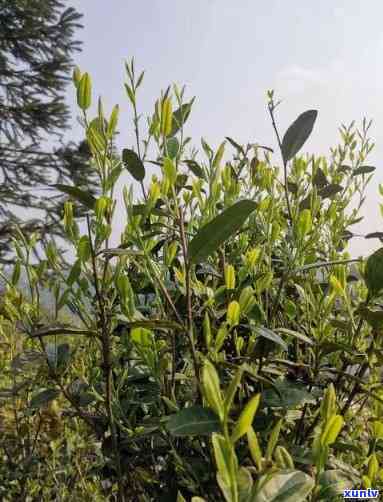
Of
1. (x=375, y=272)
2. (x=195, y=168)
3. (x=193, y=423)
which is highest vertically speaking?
(x=195, y=168)

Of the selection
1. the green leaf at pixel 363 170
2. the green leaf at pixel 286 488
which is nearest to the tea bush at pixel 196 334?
the green leaf at pixel 286 488

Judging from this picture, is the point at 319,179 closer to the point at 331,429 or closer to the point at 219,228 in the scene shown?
the point at 219,228

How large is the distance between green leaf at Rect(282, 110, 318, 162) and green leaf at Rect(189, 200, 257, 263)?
319 millimetres

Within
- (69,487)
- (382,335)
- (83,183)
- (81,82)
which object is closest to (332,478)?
(382,335)

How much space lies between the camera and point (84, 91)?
0.58m

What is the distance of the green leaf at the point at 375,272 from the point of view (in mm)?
611

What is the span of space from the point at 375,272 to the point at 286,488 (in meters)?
0.35

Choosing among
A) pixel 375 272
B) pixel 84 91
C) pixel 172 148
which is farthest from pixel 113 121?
pixel 375 272

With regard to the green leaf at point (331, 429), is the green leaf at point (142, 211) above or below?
above

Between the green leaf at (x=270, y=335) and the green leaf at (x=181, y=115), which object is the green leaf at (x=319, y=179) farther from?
the green leaf at (x=270, y=335)

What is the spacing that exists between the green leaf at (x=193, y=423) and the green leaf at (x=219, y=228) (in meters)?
0.18

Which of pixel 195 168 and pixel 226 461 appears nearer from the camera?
pixel 226 461

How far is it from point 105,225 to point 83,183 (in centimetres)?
1204

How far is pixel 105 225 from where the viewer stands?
59 cm
